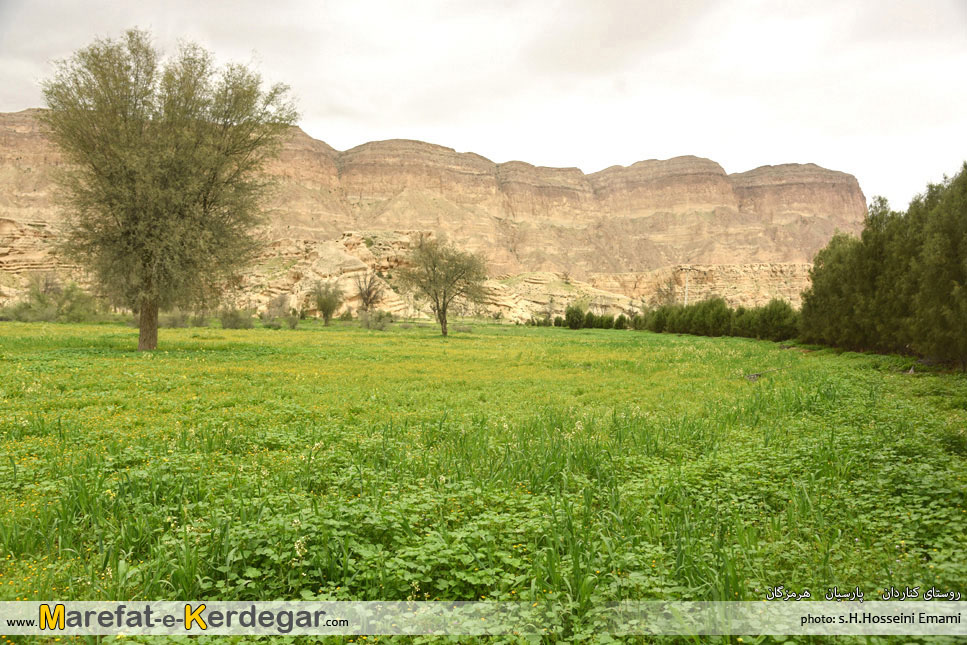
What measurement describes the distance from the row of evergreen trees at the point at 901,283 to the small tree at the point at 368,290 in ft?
216

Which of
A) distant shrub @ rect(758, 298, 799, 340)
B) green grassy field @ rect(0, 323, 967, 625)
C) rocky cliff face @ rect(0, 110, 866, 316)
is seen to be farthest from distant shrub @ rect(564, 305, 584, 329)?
rocky cliff face @ rect(0, 110, 866, 316)

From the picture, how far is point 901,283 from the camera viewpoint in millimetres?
22484

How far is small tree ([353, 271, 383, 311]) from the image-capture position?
86.7 meters

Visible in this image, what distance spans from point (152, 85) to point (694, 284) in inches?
6072

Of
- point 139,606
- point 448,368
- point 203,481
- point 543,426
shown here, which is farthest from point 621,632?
point 448,368

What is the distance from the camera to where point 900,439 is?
7387 mm

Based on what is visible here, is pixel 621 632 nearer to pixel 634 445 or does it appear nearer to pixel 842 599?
pixel 842 599

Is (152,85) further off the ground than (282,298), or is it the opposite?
(152,85)

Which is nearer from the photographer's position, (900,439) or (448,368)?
(900,439)

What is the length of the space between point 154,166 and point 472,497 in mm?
23638

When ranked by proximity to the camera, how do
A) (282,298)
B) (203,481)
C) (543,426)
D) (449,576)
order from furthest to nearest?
(282,298) < (543,426) < (203,481) < (449,576)

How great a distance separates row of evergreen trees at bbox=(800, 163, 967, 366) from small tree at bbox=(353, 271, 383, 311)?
6584cm

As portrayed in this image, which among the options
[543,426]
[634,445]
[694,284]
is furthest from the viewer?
[694,284]

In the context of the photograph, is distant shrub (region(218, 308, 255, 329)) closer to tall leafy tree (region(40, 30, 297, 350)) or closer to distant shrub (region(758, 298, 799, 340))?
tall leafy tree (region(40, 30, 297, 350))
